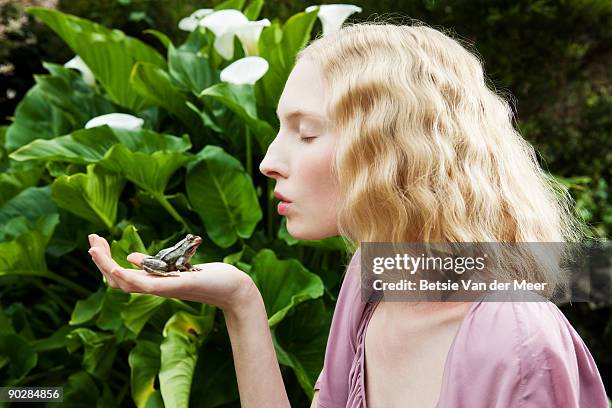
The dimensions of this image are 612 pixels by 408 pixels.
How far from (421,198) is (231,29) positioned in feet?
4.98

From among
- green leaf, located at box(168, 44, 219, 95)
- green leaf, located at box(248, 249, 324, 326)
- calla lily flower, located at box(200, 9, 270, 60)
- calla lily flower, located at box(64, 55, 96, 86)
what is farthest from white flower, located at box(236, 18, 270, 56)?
green leaf, located at box(248, 249, 324, 326)

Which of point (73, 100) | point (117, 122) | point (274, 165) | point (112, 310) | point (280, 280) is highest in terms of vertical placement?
point (274, 165)

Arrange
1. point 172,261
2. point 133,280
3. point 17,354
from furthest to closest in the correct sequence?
1. point 17,354
2. point 172,261
3. point 133,280

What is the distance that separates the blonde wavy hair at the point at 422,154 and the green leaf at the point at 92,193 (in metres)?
1.16

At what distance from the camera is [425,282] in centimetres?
99

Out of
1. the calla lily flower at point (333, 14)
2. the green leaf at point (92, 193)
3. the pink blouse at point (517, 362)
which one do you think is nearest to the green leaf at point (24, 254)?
the green leaf at point (92, 193)

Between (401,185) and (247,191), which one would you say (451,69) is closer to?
(401,185)

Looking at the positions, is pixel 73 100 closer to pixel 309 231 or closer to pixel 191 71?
pixel 191 71

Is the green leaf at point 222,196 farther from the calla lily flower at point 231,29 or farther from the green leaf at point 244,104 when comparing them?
the calla lily flower at point 231,29

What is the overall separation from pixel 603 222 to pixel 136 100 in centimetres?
195

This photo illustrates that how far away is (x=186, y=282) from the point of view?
41.4 inches

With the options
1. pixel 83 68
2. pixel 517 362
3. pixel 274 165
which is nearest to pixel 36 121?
pixel 83 68

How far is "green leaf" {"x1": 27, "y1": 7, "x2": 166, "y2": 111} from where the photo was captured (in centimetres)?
240

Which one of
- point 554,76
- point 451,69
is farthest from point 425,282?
point 554,76
